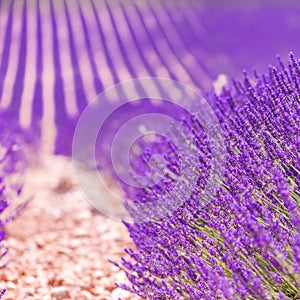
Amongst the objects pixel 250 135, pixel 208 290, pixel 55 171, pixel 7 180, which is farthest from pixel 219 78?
pixel 208 290

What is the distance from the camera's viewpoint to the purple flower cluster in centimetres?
152

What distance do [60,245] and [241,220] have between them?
2039 mm

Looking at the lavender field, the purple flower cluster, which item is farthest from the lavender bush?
the purple flower cluster

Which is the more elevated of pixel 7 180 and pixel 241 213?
pixel 7 180

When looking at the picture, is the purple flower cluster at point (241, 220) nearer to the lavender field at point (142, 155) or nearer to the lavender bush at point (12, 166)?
the lavender field at point (142, 155)

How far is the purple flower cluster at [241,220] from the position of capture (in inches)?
59.8

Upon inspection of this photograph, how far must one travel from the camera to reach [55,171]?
4.20 metres

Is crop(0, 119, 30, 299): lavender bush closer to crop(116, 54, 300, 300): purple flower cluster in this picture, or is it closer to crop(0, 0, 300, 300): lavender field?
crop(0, 0, 300, 300): lavender field

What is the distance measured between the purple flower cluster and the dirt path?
2.41 ft

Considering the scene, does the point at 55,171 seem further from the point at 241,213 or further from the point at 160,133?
the point at 241,213

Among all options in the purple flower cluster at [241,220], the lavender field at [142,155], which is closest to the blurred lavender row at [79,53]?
the lavender field at [142,155]

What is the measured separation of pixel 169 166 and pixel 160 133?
0.71 m

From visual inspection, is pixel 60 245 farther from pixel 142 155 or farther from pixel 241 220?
pixel 241 220

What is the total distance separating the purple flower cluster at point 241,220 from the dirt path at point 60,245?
733 millimetres
